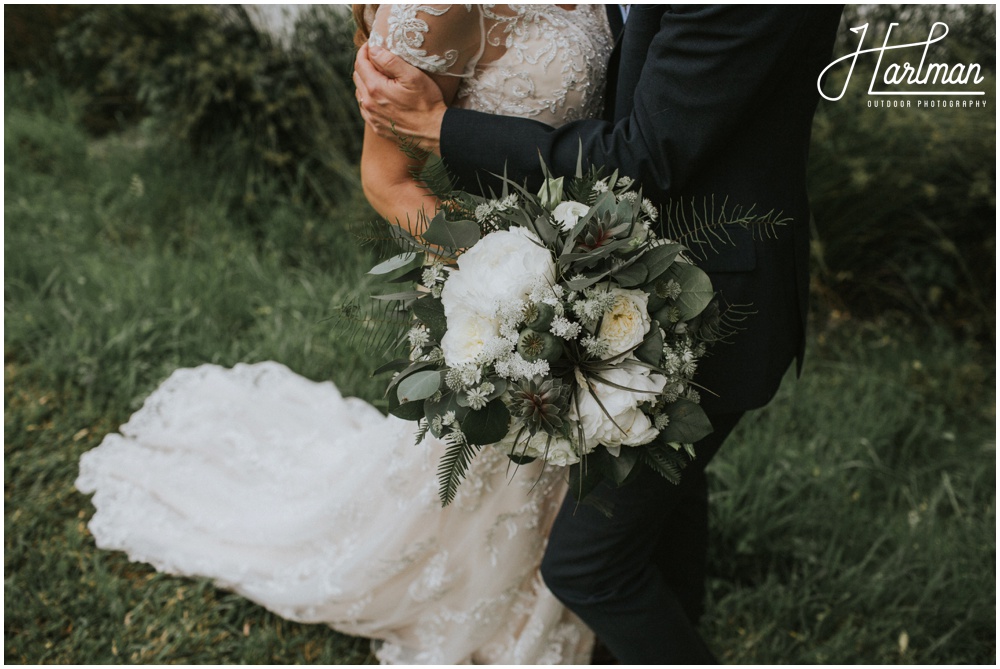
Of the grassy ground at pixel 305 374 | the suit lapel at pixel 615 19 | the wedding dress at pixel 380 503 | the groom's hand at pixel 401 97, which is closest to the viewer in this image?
the groom's hand at pixel 401 97

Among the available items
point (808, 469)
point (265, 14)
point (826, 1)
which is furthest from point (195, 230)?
point (826, 1)

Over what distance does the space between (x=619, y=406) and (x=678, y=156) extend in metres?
0.46

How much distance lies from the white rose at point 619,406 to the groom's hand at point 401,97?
1.91 ft

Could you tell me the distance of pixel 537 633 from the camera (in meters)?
2.11

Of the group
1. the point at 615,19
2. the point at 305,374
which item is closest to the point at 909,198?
the point at 615,19

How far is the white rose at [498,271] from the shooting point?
1162mm

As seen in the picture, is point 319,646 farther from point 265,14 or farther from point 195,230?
point 265,14

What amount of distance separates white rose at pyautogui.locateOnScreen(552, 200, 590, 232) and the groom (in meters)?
0.16

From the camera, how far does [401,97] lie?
1.48 metres

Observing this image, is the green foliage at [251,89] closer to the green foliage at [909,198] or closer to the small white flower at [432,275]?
the green foliage at [909,198]

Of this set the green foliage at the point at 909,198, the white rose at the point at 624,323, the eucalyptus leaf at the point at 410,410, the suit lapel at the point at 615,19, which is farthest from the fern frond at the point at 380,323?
the green foliage at the point at 909,198

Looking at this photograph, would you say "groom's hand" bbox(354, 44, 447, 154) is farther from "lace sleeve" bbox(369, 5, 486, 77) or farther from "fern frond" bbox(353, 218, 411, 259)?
"fern frond" bbox(353, 218, 411, 259)

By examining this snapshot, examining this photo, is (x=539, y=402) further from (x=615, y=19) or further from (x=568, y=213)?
(x=615, y=19)

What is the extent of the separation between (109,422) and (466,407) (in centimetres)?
207
